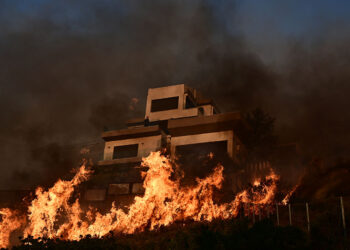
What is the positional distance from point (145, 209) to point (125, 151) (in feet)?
53.2

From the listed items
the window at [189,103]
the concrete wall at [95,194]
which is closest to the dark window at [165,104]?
the window at [189,103]

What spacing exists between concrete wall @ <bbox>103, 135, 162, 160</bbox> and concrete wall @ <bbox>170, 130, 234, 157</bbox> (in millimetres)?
2807

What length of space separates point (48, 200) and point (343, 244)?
62.6ft

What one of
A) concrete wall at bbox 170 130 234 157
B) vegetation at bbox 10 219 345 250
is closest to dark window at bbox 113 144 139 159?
concrete wall at bbox 170 130 234 157

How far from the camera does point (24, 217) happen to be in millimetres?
24750

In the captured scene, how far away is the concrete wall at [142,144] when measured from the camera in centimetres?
3412

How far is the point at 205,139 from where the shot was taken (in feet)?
99.4

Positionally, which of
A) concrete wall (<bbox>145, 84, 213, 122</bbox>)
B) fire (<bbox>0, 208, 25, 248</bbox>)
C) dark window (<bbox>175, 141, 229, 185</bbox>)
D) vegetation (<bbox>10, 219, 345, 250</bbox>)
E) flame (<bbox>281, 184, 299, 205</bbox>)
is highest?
concrete wall (<bbox>145, 84, 213, 122</bbox>)

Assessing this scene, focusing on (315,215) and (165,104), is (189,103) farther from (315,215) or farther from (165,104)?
(315,215)

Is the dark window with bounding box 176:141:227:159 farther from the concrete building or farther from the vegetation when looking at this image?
the vegetation

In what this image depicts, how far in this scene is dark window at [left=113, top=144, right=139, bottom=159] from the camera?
116 ft

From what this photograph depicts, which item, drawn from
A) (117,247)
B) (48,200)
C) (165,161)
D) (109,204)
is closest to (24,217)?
(48,200)

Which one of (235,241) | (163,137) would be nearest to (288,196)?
(235,241)

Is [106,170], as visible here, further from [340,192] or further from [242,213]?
[340,192]
